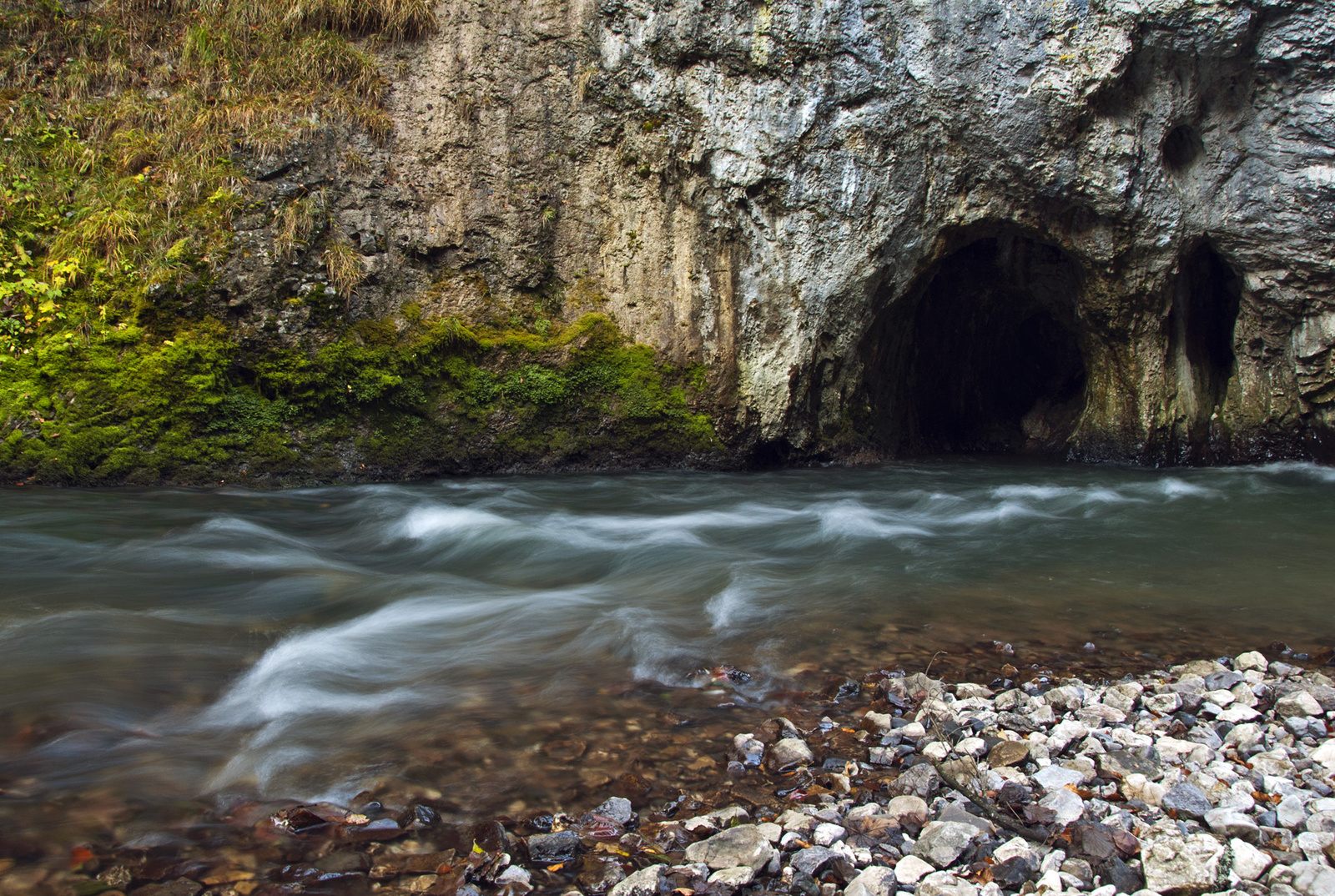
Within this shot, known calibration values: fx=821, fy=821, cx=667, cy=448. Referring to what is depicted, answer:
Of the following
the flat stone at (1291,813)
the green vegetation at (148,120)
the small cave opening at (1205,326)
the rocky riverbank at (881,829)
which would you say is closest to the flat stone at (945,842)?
the rocky riverbank at (881,829)

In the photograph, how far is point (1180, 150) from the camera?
27.9 ft

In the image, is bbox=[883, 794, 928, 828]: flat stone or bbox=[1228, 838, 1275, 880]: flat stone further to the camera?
bbox=[883, 794, 928, 828]: flat stone

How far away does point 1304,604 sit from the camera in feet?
14.8

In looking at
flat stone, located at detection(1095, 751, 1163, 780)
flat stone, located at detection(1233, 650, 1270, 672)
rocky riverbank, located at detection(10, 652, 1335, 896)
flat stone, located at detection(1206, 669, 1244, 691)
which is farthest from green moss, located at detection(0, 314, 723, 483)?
flat stone, located at detection(1095, 751, 1163, 780)

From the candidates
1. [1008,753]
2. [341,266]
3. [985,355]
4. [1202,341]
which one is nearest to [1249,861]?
[1008,753]

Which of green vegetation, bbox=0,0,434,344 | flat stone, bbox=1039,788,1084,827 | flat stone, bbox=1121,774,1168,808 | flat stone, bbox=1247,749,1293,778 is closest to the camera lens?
flat stone, bbox=1039,788,1084,827

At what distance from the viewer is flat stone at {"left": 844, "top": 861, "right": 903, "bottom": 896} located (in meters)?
2.07

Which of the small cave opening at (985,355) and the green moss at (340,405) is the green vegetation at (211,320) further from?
the small cave opening at (985,355)

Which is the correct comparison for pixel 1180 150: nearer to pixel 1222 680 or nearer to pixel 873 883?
pixel 1222 680

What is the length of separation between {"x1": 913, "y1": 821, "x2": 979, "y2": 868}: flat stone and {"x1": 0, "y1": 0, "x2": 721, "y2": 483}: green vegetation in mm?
6691

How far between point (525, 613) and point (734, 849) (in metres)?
2.42

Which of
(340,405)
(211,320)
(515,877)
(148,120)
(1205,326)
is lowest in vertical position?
(515,877)

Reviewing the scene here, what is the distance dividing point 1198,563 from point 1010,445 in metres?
7.25

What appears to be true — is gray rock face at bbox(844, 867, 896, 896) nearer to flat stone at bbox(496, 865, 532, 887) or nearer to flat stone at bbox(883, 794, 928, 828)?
flat stone at bbox(883, 794, 928, 828)
